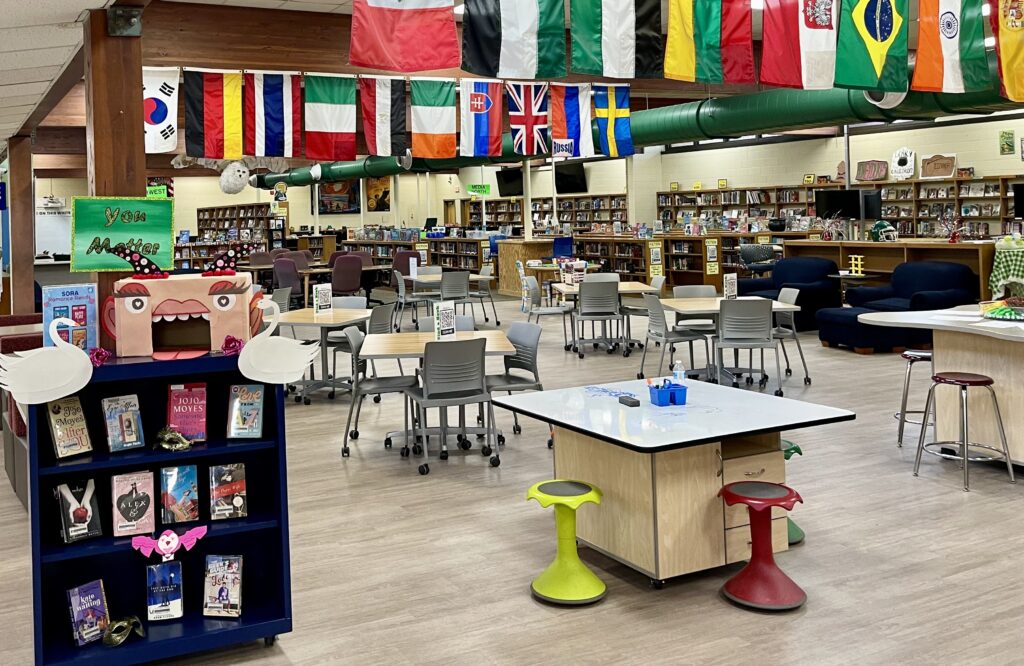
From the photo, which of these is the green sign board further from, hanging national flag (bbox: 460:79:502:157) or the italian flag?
hanging national flag (bbox: 460:79:502:157)

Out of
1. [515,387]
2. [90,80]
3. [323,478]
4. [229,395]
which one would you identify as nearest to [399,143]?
[515,387]

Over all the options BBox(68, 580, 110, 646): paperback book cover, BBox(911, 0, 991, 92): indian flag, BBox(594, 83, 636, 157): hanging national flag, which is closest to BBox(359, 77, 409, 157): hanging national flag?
BBox(594, 83, 636, 157): hanging national flag

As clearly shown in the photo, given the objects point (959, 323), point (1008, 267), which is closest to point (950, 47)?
point (959, 323)

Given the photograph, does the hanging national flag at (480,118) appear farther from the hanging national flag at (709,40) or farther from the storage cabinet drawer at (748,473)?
the storage cabinet drawer at (748,473)

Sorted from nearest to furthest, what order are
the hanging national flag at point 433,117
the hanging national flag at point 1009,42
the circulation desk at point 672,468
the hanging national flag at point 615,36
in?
the circulation desk at point 672,468, the hanging national flag at point 615,36, the hanging national flag at point 1009,42, the hanging national flag at point 433,117

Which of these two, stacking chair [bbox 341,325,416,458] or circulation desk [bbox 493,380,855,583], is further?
stacking chair [bbox 341,325,416,458]

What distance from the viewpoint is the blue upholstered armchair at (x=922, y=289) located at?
10.9 metres

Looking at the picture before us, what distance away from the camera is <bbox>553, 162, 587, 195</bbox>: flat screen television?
23.2m

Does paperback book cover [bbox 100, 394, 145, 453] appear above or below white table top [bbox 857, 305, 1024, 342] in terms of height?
below

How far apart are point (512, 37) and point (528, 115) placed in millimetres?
4562

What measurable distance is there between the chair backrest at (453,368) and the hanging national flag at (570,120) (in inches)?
186

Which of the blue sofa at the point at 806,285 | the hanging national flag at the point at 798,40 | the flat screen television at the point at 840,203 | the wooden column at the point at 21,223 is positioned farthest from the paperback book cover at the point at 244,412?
the flat screen television at the point at 840,203

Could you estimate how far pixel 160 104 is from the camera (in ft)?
27.6

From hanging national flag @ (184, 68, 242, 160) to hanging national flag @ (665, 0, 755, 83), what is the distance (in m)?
4.26
